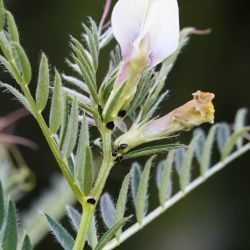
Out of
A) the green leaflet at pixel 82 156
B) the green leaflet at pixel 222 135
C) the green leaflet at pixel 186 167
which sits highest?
the green leaflet at pixel 82 156

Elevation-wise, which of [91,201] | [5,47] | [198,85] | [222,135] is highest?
[5,47]

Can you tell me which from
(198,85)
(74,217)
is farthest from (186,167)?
(198,85)

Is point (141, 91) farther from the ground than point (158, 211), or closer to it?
farther from the ground

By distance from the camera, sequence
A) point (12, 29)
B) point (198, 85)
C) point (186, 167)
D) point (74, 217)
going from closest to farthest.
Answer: point (12, 29) → point (74, 217) → point (186, 167) → point (198, 85)

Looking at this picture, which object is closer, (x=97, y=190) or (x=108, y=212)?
(x=97, y=190)

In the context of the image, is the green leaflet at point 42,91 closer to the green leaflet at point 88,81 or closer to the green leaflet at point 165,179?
the green leaflet at point 88,81

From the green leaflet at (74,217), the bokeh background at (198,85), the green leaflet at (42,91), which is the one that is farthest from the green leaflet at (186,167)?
the bokeh background at (198,85)

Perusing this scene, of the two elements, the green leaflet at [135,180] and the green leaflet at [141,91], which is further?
the green leaflet at [135,180]

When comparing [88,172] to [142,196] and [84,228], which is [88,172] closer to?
[84,228]

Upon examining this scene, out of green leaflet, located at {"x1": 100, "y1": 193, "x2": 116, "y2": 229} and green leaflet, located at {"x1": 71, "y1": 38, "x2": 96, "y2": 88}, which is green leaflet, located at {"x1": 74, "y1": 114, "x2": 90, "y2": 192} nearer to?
green leaflet, located at {"x1": 71, "y1": 38, "x2": 96, "y2": 88}
